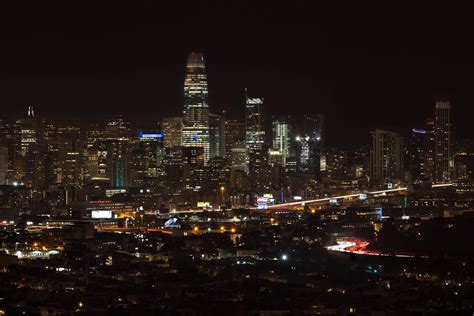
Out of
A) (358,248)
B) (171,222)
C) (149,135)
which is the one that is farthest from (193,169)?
(358,248)

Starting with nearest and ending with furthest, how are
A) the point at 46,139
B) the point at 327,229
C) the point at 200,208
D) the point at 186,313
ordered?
the point at 186,313
the point at 327,229
the point at 200,208
the point at 46,139

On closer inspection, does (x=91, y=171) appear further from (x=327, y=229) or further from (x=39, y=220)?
(x=327, y=229)

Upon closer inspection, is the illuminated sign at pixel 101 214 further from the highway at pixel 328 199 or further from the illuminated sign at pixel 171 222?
the highway at pixel 328 199

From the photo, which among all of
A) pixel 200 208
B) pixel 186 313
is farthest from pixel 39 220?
pixel 186 313

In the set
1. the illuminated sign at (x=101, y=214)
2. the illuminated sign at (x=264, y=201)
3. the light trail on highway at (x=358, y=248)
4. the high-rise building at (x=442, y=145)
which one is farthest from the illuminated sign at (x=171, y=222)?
the high-rise building at (x=442, y=145)

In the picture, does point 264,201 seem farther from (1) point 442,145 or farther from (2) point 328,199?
(1) point 442,145

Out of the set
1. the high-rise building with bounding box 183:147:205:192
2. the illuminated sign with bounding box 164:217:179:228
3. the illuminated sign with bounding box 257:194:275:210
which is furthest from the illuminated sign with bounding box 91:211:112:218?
the high-rise building with bounding box 183:147:205:192
